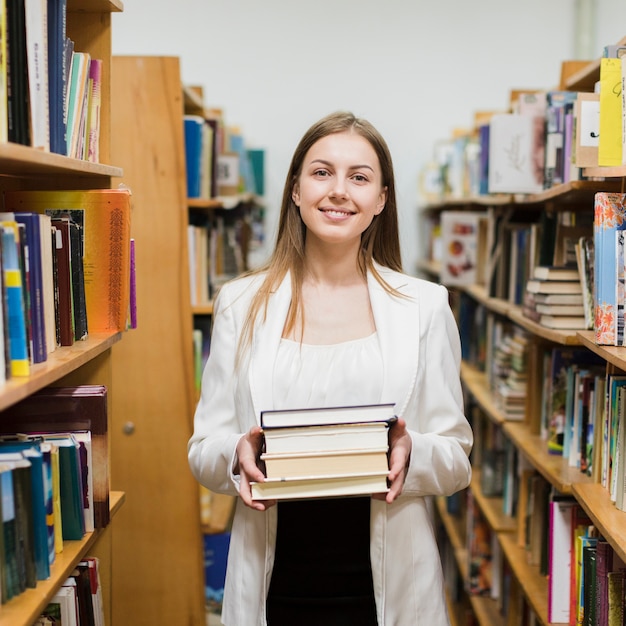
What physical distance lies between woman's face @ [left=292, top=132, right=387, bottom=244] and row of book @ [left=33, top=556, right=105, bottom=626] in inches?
34.2

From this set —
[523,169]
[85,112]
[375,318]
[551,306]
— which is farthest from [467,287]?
[85,112]

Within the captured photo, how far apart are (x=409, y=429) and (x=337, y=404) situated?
0.16 meters

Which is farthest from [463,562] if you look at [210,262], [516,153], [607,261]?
[607,261]

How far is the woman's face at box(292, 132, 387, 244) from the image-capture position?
5.90 ft

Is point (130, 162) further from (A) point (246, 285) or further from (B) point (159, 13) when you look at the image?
(B) point (159, 13)

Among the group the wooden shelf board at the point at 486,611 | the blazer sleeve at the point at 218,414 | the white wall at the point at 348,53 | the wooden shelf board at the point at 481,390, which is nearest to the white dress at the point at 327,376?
the blazer sleeve at the point at 218,414

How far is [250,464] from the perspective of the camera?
1552 millimetres

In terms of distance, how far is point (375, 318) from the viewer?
5.96 ft

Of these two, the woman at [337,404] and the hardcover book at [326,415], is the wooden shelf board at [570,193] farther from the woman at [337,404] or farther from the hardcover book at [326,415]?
the hardcover book at [326,415]

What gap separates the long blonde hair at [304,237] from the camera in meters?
1.85

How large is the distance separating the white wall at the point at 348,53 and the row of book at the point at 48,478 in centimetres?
404

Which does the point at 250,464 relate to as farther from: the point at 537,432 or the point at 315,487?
the point at 537,432

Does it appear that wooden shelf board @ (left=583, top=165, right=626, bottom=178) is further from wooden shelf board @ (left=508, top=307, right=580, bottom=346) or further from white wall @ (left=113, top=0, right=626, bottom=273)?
white wall @ (left=113, top=0, right=626, bottom=273)

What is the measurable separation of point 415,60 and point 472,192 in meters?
1.91
